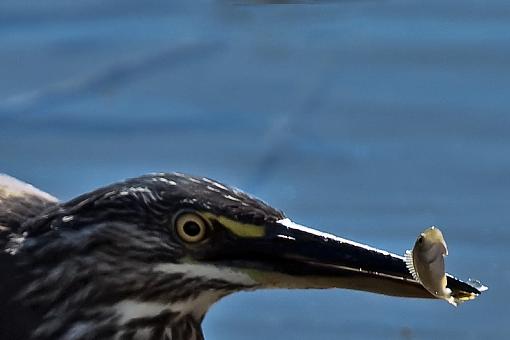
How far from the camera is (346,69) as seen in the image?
7.70 m

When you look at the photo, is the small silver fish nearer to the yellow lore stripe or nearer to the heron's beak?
the heron's beak

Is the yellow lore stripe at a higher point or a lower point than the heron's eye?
higher

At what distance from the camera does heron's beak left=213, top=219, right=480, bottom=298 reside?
15.6ft

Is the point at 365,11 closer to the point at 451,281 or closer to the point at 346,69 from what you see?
Answer: the point at 346,69

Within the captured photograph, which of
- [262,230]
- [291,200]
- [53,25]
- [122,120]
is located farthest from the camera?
[53,25]

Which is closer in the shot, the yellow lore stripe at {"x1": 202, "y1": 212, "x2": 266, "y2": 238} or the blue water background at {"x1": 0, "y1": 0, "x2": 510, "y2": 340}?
the yellow lore stripe at {"x1": 202, "y1": 212, "x2": 266, "y2": 238}

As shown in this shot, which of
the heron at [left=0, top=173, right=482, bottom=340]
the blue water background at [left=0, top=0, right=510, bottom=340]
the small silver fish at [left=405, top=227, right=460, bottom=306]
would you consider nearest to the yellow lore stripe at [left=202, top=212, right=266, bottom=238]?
the heron at [left=0, top=173, right=482, bottom=340]

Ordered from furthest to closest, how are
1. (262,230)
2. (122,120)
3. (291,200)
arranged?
1. (122,120)
2. (291,200)
3. (262,230)

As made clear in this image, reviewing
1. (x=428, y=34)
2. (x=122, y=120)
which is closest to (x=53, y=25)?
(x=122, y=120)

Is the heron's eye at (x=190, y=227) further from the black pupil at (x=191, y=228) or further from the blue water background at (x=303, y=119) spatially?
the blue water background at (x=303, y=119)

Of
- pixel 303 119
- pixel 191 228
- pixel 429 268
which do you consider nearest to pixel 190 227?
pixel 191 228

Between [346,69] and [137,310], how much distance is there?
295 cm

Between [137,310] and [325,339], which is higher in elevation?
[325,339]

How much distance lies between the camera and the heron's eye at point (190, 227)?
15.5 ft
